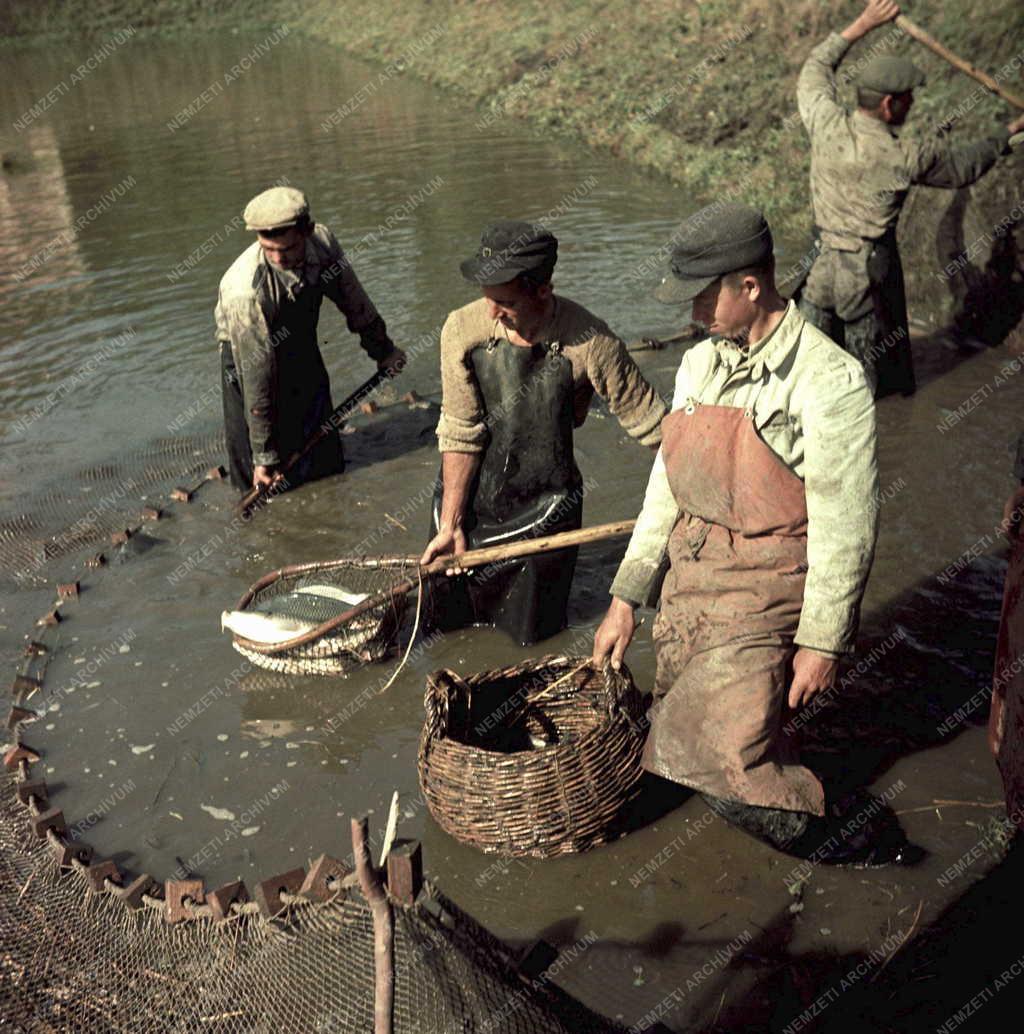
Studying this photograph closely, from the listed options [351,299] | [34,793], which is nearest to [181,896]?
[34,793]

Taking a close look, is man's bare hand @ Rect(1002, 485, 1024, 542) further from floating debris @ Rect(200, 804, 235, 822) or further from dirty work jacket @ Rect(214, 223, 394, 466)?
dirty work jacket @ Rect(214, 223, 394, 466)

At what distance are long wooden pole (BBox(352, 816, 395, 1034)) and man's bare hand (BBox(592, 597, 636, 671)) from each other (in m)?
1.78

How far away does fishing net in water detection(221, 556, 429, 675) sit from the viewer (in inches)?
207

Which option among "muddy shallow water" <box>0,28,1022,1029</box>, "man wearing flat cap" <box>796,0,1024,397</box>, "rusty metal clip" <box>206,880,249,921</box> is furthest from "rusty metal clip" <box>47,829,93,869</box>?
"man wearing flat cap" <box>796,0,1024,397</box>

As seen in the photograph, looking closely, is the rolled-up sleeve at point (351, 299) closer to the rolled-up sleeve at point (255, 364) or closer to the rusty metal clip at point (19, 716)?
the rolled-up sleeve at point (255, 364)

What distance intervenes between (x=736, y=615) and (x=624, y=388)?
66.3 inches

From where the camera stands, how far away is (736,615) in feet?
12.5

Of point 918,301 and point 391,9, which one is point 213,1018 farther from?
point 391,9

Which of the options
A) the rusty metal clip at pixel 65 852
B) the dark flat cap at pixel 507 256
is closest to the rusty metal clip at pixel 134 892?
the rusty metal clip at pixel 65 852

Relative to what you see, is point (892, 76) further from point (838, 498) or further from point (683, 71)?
point (683, 71)

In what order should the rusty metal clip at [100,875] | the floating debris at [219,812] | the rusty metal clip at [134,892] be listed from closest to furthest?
the rusty metal clip at [134,892] < the rusty metal clip at [100,875] < the floating debris at [219,812]

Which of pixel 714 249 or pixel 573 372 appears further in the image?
pixel 573 372

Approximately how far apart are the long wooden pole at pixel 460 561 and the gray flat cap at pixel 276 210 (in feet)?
7.49

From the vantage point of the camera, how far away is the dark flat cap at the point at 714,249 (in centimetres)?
351
